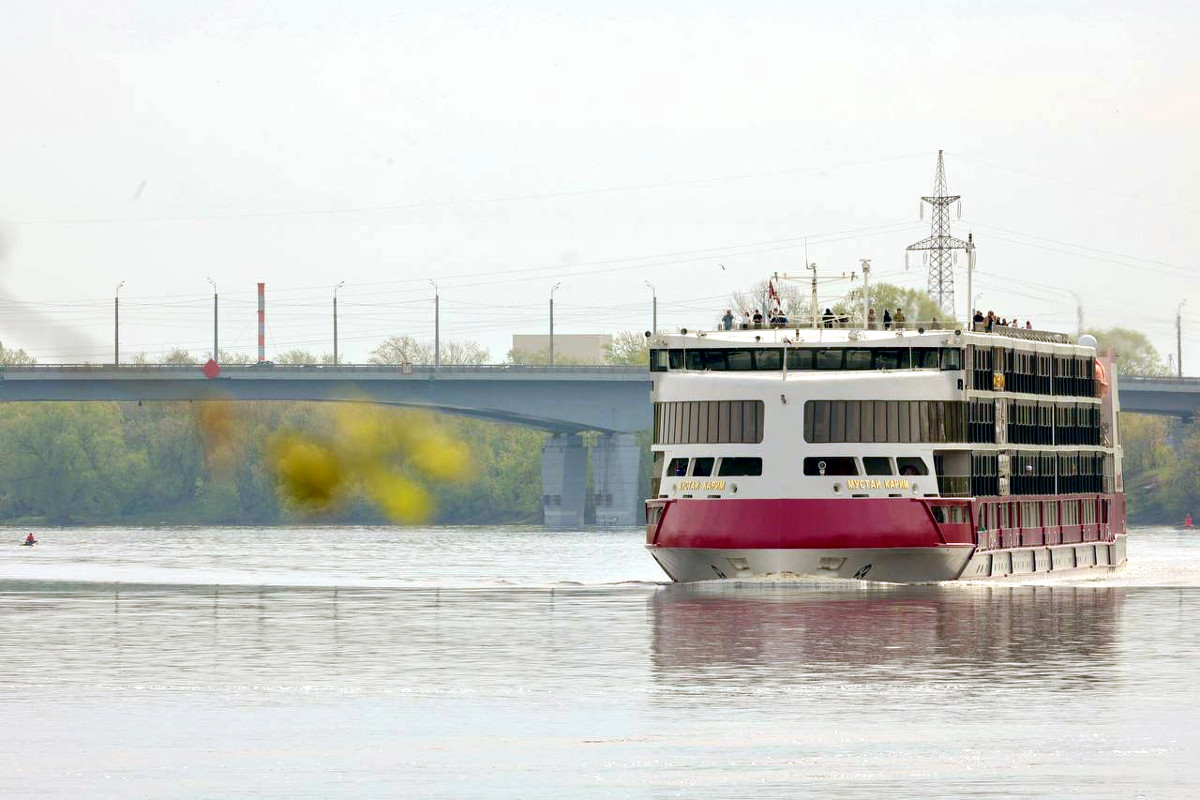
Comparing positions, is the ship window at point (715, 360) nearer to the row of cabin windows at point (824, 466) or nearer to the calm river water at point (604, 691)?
the row of cabin windows at point (824, 466)

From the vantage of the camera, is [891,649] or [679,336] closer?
[891,649]

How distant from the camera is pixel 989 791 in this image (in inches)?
1107

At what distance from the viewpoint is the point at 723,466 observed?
249ft

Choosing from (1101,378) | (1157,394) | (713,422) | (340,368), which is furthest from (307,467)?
(713,422)

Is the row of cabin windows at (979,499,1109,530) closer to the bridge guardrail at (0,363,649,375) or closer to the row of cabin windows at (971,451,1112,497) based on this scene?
the row of cabin windows at (971,451,1112,497)

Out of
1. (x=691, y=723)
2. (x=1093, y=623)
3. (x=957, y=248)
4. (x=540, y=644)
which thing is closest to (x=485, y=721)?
(x=691, y=723)

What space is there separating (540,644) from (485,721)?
16.4 metres

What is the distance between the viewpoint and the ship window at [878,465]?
75125 mm

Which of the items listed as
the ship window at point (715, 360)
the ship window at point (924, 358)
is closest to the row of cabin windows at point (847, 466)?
the ship window at point (924, 358)

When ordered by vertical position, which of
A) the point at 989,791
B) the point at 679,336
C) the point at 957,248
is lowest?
the point at 989,791

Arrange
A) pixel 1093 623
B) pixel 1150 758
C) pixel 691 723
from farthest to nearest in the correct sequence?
pixel 1093 623 < pixel 691 723 < pixel 1150 758

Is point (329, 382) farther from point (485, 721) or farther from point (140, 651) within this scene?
point (485, 721)

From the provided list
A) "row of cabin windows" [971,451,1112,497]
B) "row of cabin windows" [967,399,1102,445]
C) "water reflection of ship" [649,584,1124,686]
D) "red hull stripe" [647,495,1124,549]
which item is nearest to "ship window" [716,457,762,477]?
"red hull stripe" [647,495,1124,549]

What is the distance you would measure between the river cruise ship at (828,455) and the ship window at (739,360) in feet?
0.14
